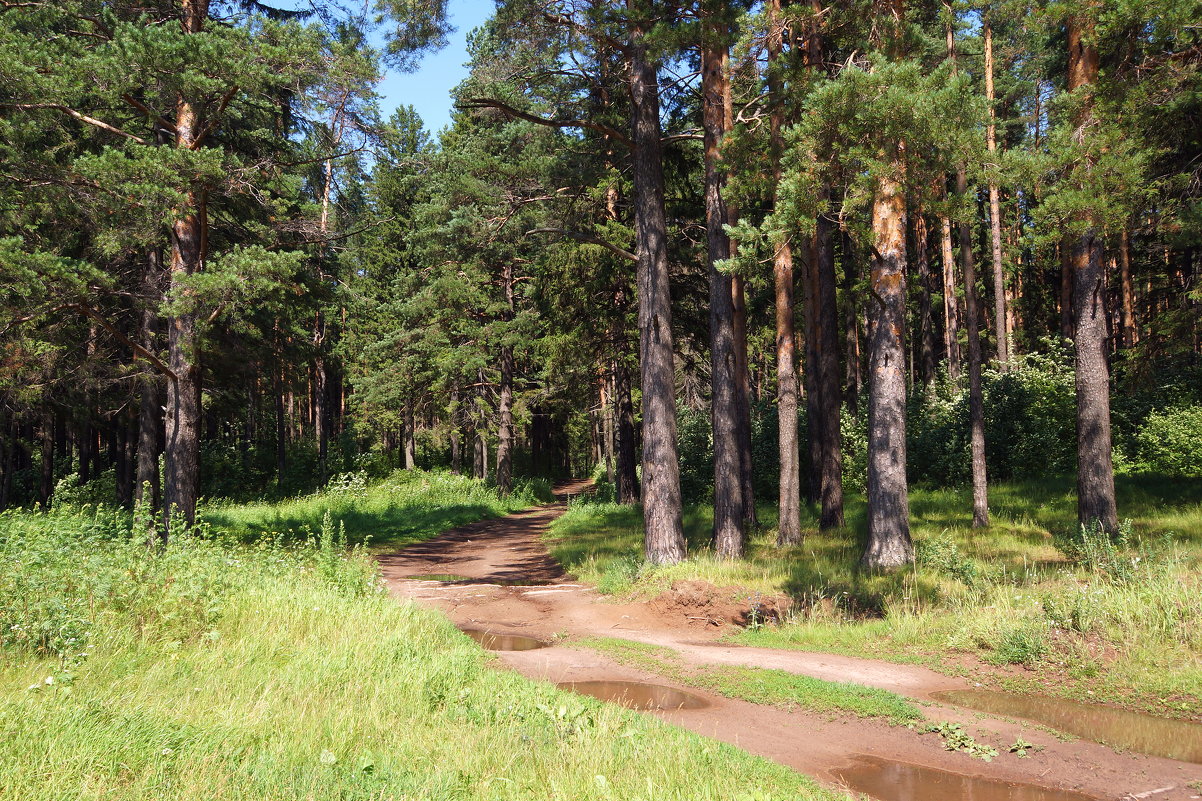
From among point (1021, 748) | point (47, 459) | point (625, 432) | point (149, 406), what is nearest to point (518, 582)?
point (1021, 748)

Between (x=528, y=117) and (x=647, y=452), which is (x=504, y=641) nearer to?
(x=647, y=452)

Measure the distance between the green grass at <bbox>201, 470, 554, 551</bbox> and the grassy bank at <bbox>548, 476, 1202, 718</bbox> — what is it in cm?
813

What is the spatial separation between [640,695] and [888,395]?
21.3 ft

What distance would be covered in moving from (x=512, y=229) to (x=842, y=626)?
790 inches

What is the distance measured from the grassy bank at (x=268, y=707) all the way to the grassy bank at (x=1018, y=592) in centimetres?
411

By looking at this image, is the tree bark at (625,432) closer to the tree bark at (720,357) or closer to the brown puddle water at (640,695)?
the tree bark at (720,357)

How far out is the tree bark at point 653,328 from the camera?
12508mm

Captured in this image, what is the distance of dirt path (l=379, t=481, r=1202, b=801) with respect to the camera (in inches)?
195

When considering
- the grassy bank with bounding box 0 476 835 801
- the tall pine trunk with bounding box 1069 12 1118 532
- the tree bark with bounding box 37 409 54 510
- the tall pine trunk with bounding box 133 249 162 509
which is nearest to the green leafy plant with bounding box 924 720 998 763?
the grassy bank with bounding box 0 476 835 801

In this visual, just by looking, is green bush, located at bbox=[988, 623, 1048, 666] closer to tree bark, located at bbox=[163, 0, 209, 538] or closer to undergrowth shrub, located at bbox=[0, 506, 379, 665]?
undergrowth shrub, located at bbox=[0, 506, 379, 665]

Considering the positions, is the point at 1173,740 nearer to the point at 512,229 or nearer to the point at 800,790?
the point at 800,790

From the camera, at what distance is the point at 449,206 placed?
25688mm

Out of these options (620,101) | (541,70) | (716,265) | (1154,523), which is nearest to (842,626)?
(716,265)

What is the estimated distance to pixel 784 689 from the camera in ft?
22.1
